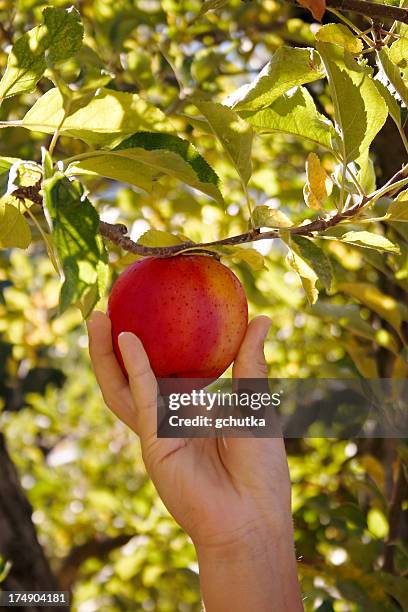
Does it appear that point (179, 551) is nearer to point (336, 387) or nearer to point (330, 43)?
point (336, 387)

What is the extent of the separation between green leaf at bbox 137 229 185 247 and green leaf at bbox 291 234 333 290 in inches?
6.1

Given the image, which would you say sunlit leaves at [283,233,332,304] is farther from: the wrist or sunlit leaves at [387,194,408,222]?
the wrist

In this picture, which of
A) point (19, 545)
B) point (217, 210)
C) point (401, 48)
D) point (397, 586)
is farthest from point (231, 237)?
point (19, 545)

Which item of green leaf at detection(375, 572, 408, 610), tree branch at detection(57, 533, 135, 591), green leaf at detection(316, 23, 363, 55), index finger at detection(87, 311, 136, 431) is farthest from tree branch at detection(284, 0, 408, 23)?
tree branch at detection(57, 533, 135, 591)

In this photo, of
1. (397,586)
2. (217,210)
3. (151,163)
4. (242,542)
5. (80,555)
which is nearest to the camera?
(151,163)

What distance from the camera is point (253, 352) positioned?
87cm

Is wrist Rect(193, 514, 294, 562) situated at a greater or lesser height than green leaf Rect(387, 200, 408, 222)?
lesser

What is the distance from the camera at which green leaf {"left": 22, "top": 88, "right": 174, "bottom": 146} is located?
0.67 m

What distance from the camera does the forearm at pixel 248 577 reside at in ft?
2.93

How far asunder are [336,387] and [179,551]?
0.70m

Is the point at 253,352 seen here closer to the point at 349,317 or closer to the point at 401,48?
the point at 401,48

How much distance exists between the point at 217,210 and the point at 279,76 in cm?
88

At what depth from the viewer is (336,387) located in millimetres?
1479

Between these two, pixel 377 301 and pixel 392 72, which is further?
pixel 377 301
